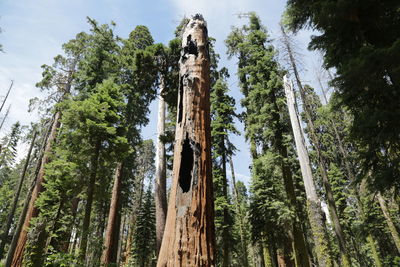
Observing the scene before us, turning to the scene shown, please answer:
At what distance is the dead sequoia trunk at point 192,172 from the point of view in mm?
2246

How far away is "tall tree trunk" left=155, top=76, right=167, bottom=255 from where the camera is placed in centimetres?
959

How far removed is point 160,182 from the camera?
1066 centimetres

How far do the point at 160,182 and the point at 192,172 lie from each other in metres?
8.42

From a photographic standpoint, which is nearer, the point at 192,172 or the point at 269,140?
the point at 192,172

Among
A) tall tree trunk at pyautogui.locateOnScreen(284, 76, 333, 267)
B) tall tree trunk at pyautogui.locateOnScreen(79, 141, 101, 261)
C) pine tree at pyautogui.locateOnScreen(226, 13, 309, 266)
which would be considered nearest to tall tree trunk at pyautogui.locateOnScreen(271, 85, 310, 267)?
pine tree at pyautogui.locateOnScreen(226, 13, 309, 266)

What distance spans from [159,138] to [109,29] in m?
11.3

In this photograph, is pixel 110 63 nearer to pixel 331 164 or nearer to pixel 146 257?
pixel 146 257

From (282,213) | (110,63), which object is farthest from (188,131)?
(110,63)

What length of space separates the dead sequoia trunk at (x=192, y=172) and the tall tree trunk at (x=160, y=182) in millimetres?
7512

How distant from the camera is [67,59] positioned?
1731 cm

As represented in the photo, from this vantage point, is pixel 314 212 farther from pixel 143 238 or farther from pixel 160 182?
pixel 143 238

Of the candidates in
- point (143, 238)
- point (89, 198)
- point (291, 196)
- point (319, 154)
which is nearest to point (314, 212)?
point (291, 196)

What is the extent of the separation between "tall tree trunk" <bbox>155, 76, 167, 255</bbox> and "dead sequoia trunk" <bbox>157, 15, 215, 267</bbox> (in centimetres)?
751

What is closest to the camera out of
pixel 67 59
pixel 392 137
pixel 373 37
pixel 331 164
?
pixel 392 137
